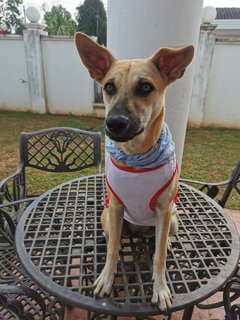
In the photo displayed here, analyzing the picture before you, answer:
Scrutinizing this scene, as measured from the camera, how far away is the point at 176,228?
170cm

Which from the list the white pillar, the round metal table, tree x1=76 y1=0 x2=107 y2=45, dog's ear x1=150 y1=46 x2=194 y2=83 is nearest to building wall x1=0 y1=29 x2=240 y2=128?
the white pillar

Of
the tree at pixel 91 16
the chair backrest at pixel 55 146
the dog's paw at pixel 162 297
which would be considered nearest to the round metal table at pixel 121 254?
the dog's paw at pixel 162 297

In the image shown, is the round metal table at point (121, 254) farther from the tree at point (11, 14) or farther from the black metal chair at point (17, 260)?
the tree at point (11, 14)

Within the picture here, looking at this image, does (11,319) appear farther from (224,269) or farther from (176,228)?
(224,269)

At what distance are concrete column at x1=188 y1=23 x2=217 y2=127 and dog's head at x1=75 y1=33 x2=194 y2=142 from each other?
5.99 metres

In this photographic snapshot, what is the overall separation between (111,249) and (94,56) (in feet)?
3.37

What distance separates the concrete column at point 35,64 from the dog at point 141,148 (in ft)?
23.2

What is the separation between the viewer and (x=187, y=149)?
5871mm

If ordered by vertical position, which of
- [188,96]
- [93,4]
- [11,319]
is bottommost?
[11,319]

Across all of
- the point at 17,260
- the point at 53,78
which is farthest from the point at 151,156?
the point at 53,78

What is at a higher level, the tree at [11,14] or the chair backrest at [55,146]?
the tree at [11,14]

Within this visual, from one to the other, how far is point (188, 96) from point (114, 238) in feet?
5.35

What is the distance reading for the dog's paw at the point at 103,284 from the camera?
1275mm

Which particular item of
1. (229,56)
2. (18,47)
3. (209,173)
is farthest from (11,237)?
(18,47)
